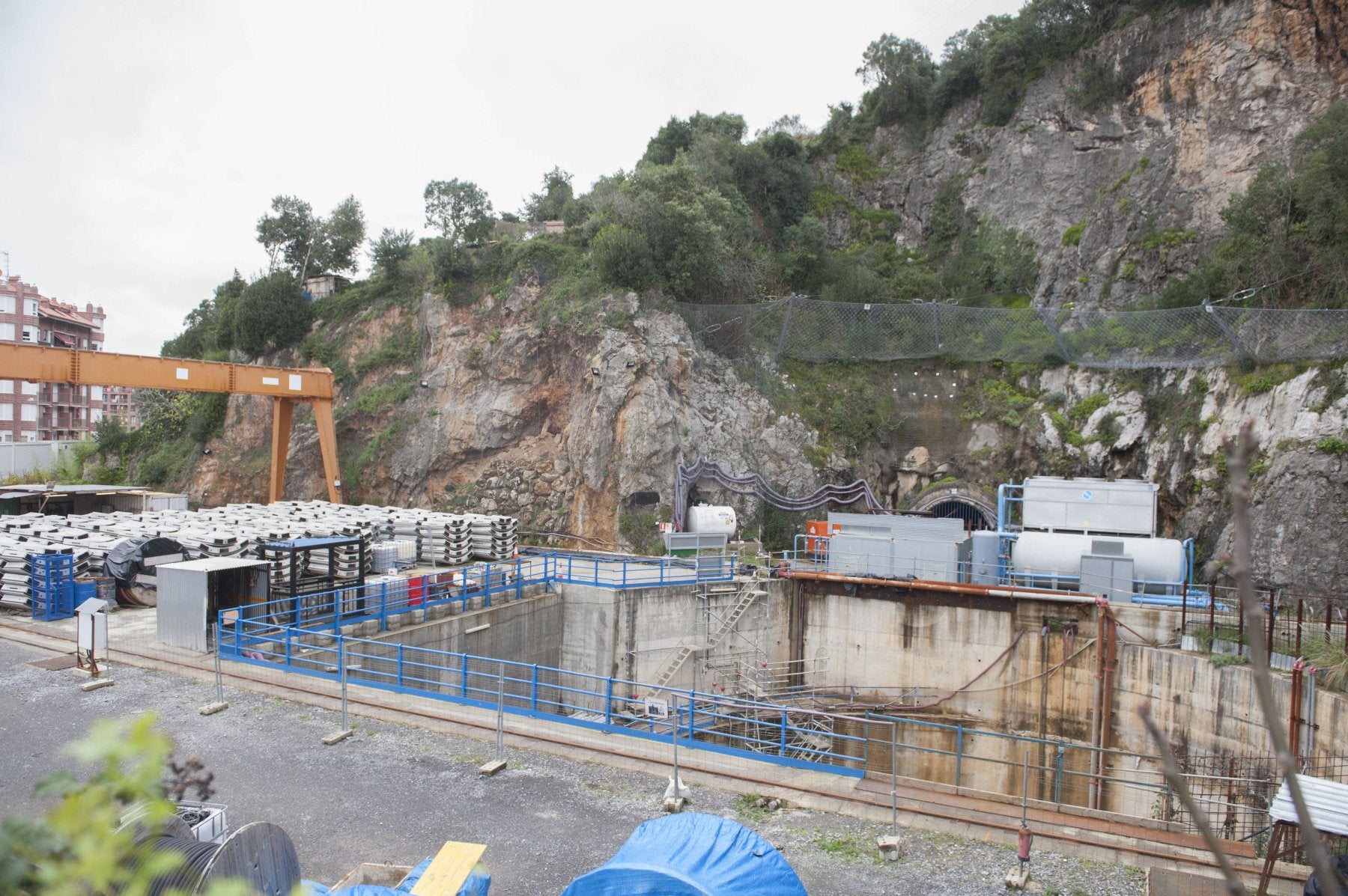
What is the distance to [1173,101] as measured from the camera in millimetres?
34125

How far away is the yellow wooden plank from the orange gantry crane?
78.0ft

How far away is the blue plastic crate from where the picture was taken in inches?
648

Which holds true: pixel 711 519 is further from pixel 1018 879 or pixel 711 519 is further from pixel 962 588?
pixel 1018 879

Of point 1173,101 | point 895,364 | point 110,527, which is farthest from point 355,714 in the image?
point 1173,101

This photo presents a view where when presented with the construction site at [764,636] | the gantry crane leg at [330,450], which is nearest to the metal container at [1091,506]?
the construction site at [764,636]

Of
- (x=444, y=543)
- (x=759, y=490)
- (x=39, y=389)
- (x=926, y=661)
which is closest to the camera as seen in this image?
(x=926, y=661)

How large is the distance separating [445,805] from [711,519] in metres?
17.7

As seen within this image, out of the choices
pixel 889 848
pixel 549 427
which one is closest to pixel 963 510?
pixel 549 427

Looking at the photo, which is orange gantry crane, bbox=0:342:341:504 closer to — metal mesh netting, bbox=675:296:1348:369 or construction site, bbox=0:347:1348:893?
construction site, bbox=0:347:1348:893

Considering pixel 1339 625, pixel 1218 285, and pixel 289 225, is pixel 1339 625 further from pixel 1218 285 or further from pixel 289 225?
pixel 289 225

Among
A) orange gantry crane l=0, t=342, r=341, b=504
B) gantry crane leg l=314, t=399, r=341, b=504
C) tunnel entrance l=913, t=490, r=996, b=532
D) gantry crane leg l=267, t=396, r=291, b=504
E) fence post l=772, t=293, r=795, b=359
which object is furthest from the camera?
fence post l=772, t=293, r=795, b=359

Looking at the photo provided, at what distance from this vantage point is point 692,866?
18.9ft

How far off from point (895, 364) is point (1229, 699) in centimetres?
1894

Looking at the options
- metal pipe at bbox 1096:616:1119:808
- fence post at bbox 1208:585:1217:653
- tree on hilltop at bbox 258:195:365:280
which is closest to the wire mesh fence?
fence post at bbox 1208:585:1217:653
